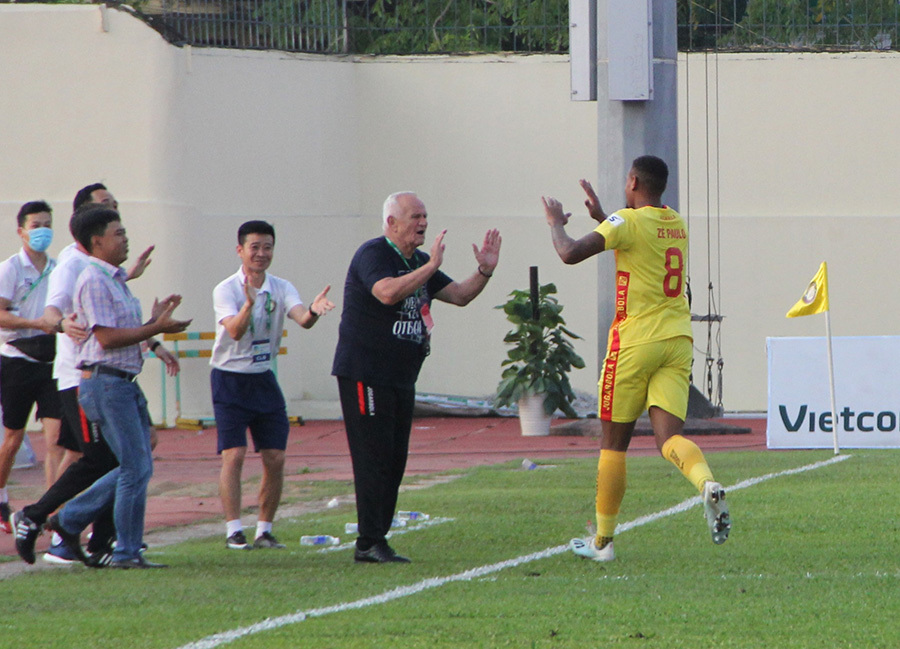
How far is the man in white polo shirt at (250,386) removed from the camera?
8.55 metres

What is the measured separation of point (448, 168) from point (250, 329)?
11.5 meters

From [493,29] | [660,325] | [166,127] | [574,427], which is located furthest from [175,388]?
[660,325]

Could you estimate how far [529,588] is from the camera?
21.9ft

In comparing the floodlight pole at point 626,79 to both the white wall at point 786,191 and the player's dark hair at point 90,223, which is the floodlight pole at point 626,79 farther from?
the player's dark hair at point 90,223

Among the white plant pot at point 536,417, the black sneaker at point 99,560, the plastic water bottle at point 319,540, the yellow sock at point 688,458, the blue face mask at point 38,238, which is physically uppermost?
the blue face mask at point 38,238

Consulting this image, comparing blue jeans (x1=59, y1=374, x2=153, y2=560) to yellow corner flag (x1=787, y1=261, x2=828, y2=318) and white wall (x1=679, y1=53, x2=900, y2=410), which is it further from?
white wall (x1=679, y1=53, x2=900, y2=410)

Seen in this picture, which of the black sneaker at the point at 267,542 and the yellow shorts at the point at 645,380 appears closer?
A: the yellow shorts at the point at 645,380

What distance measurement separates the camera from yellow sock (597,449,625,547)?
7.47 metres

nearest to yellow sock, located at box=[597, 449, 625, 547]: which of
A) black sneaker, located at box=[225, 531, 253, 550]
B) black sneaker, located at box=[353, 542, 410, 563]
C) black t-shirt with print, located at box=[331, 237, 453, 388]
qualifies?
black sneaker, located at box=[353, 542, 410, 563]

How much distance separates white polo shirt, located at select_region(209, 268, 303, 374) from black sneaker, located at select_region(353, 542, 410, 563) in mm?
1466

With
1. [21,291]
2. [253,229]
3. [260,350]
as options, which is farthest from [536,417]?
[253,229]

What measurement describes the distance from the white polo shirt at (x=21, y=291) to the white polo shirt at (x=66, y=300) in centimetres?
190

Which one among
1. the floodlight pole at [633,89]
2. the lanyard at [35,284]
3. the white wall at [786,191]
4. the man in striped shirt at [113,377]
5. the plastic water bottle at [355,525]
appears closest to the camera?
the man in striped shirt at [113,377]

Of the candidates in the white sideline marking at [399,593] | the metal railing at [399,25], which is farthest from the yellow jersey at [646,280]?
the metal railing at [399,25]
